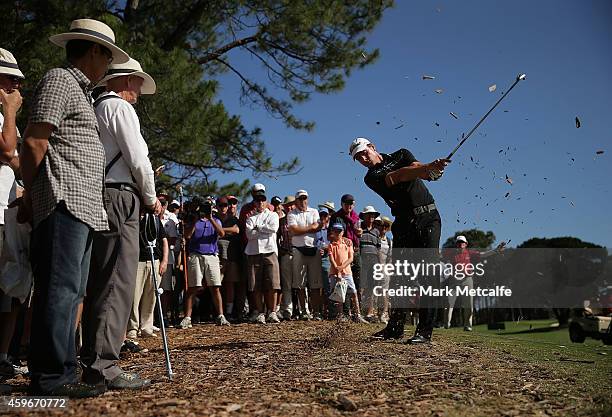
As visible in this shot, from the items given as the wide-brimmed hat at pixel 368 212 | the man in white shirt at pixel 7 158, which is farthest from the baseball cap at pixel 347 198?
the man in white shirt at pixel 7 158

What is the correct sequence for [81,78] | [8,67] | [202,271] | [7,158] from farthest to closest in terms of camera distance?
[202,271] → [8,67] → [7,158] → [81,78]

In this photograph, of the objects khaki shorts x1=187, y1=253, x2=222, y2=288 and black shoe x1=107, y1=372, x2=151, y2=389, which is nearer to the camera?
black shoe x1=107, y1=372, x2=151, y2=389

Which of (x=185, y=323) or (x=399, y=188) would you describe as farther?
(x=185, y=323)

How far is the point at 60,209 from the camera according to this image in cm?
382

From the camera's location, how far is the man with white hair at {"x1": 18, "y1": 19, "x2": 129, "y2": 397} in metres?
3.74

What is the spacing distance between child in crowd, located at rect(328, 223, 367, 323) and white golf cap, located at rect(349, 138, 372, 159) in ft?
12.6

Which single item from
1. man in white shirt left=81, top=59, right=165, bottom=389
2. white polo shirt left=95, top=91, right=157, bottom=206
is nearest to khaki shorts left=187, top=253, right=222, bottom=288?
man in white shirt left=81, top=59, right=165, bottom=389

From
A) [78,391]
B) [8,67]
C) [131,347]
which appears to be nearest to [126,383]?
[78,391]

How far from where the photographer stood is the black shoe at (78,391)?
149 inches

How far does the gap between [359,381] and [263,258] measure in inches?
262

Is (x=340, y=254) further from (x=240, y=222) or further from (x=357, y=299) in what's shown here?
(x=240, y=222)

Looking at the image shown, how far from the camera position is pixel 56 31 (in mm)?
13000

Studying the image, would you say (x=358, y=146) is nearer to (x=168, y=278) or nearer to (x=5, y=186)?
(x=5, y=186)

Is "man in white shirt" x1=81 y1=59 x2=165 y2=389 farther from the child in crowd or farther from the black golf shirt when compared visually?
the child in crowd
